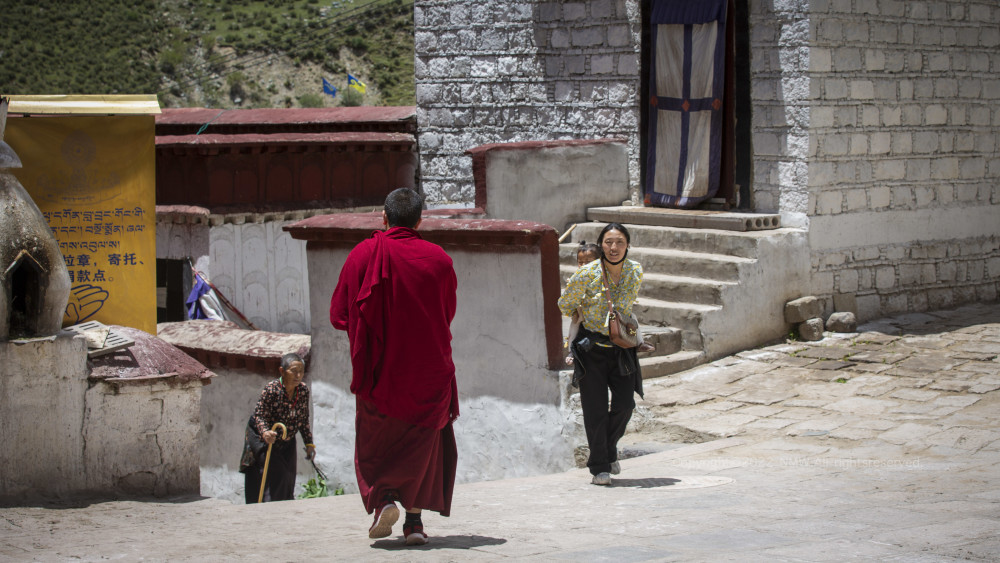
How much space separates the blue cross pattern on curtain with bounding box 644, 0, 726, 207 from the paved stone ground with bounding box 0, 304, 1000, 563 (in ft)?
9.84

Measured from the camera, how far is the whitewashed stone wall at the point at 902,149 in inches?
398

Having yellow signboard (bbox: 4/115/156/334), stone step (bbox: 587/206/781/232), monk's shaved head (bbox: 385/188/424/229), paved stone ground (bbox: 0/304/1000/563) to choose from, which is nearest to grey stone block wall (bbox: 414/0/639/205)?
stone step (bbox: 587/206/781/232)

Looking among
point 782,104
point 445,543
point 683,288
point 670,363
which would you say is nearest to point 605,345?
point 445,543

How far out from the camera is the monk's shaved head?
15.3 feet

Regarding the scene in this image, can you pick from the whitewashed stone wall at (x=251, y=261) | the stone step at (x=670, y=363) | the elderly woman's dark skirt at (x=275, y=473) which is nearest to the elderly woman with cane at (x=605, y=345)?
the elderly woman's dark skirt at (x=275, y=473)

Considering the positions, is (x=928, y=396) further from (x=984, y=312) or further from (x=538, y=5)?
(x=538, y=5)

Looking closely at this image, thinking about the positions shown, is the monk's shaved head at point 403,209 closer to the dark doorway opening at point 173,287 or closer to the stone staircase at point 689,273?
the stone staircase at point 689,273

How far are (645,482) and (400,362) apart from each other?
207cm

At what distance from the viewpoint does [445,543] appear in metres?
4.39

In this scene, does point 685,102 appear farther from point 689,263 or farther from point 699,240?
point 689,263

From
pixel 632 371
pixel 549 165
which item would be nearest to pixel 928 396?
pixel 632 371

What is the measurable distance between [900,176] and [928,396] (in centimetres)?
354

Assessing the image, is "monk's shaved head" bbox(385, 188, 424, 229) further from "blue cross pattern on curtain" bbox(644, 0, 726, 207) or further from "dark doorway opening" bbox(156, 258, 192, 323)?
"dark doorway opening" bbox(156, 258, 192, 323)

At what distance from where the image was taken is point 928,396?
25.7 feet
